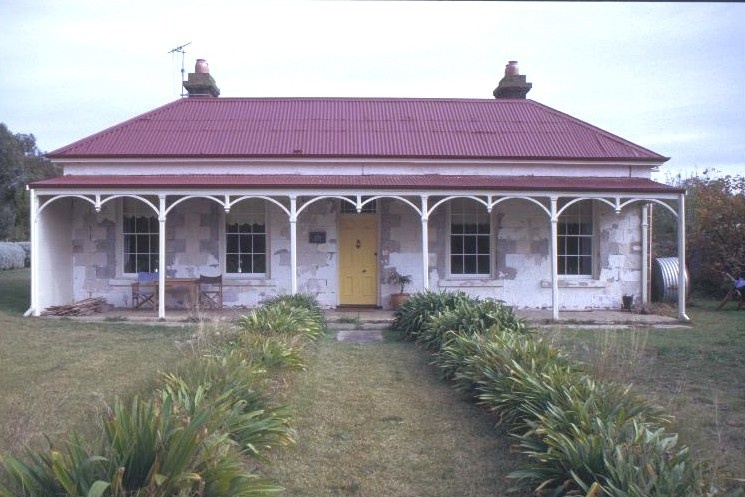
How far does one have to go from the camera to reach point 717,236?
65.9 ft

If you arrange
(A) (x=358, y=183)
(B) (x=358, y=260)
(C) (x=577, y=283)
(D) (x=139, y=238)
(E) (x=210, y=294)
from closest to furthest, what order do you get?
(A) (x=358, y=183) < (E) (x=210, y=294) < (C) (x=577, y=283) < (B) (x=358, y=260) < (D) (x=139, y=238)

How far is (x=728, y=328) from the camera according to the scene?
14.0 metres

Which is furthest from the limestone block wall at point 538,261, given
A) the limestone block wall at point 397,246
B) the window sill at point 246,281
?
the window sill at point 246,281

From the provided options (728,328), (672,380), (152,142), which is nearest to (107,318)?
(152,142)

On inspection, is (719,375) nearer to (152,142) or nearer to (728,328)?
(728,328)

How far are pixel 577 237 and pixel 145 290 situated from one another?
9929mm

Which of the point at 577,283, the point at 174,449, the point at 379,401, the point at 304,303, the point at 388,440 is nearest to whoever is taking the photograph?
the point at 174,449

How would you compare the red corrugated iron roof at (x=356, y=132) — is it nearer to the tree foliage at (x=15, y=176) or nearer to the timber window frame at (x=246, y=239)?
the timber window frame at (x=246, y=239)

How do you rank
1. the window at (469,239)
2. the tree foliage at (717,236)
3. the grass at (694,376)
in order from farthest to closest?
the tree foliage at (717,236), the window at (469,239), the grass at (694,376)

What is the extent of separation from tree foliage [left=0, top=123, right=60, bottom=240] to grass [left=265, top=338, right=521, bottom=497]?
33.3 m

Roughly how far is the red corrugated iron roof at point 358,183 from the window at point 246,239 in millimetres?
906

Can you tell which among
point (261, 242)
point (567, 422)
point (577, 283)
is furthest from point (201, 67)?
point (567, 422)

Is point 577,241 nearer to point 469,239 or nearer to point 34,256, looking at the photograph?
point 469,239

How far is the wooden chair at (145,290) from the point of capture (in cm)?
1594
